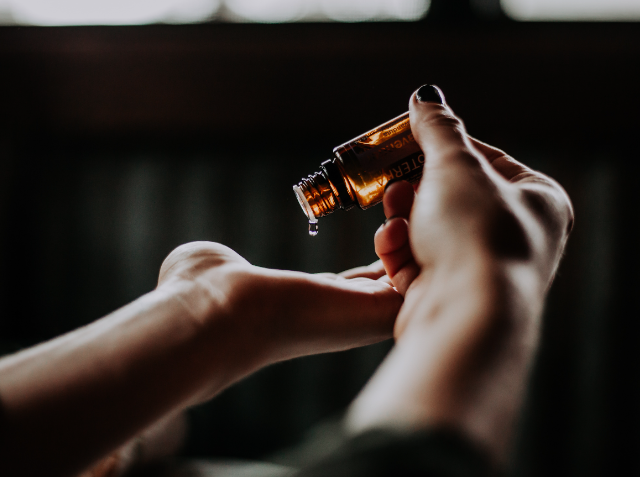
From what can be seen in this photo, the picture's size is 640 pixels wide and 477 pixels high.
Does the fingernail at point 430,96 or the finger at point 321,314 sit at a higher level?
the fingernail at point 430,96

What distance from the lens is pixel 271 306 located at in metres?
0.58

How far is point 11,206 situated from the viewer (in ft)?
4.81

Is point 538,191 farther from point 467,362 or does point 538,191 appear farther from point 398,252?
point 467,362

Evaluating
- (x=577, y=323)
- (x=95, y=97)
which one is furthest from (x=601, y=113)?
(x=95, y=97)

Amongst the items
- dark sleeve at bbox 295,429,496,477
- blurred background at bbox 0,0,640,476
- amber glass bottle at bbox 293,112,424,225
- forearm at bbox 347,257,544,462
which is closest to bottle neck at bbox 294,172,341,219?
amber glass bottle at bbox 293,112,424,225

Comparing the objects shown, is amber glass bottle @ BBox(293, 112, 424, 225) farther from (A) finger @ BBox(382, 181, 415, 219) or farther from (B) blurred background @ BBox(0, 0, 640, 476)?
(B) blurred background @ BBox(0, 0, 640, 476)

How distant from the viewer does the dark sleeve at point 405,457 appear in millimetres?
182

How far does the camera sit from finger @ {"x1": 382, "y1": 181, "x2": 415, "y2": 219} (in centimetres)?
57

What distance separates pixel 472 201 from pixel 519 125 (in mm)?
1066

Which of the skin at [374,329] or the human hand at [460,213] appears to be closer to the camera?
the skin at [374,329]

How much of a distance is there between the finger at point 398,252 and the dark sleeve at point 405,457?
14.9 inches

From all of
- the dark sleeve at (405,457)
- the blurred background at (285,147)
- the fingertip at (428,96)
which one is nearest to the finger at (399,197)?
the fingertip at (428,96)

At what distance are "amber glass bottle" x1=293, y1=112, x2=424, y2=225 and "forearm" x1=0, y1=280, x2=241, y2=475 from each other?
0.80ft

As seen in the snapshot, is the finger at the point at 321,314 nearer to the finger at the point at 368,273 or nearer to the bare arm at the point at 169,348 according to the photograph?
the bare arm at the point at 169,348
